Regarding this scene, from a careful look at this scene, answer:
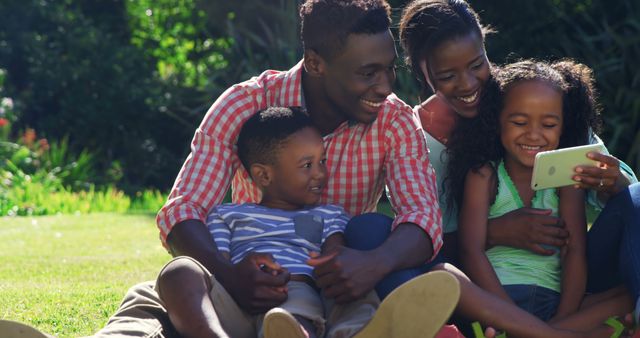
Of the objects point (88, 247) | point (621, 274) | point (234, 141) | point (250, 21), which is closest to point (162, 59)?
point (250, 21)

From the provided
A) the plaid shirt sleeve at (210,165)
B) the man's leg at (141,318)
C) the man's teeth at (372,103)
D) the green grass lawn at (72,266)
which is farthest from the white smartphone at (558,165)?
the green grass lawn at (72,266)

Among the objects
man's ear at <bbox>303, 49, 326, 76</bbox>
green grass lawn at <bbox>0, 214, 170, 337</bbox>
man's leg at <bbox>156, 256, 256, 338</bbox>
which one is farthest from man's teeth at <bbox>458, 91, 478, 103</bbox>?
green grass lawn at <bbox>0, 214, 170, 337</bbox>

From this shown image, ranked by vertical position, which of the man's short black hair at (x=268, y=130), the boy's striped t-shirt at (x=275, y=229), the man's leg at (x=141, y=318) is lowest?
the man's leg at (x=141, y=318)

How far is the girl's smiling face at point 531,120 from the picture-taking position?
403 cm

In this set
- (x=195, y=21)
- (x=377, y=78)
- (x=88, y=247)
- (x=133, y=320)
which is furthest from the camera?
(x=195, y=21)

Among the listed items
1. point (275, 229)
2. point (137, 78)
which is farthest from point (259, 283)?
point (137, 78)

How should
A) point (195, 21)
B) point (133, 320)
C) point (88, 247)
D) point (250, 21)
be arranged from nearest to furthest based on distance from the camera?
point (133, 320) → point (88, 247) → point (250, 21) → point (195, 21)

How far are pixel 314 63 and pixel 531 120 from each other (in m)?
0.82

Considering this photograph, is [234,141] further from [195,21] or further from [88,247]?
[195,21]

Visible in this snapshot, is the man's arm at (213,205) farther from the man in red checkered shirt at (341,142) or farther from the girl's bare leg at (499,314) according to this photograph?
the girl's bare leg at (499,314)

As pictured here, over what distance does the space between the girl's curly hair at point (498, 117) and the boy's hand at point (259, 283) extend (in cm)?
96

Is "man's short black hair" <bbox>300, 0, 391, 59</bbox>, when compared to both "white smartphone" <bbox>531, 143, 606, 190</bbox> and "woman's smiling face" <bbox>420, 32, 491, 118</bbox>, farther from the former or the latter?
"white smartphone" <bbox>531, 143, 606, 190</bbox>

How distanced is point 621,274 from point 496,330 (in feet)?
1.52

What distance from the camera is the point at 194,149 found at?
4.06 metres
